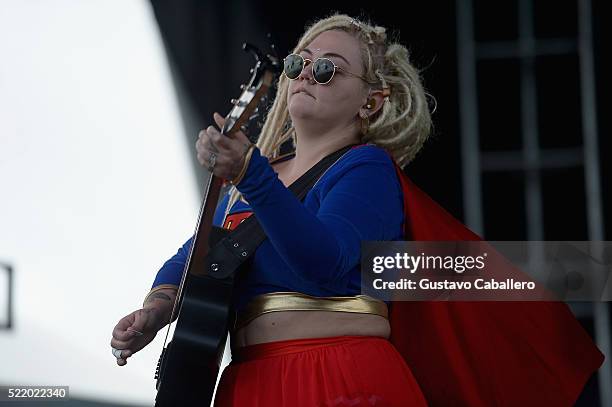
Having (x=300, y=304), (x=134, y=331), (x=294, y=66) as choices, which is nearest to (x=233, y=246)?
(x=300, y=304)

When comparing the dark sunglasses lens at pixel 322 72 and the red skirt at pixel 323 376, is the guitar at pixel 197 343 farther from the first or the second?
the dark sunglasses lens at pixel 322 72

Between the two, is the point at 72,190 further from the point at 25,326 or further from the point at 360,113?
the point at 360,113

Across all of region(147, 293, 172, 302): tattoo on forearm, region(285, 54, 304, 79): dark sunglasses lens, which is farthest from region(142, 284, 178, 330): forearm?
region(285, 54, 304, 79): dark sunglasses lens

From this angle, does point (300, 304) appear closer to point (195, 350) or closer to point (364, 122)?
point (195, 350)

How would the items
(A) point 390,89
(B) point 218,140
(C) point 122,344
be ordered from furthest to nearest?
(A) point 390,89, (C) point 122,344, (B) point 218,140

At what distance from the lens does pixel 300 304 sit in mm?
1910

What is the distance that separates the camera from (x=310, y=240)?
1695 millimetres

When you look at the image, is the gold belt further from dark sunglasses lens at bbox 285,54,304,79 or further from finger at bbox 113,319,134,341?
dark sunglasses lens at bbox 285,54,304,79

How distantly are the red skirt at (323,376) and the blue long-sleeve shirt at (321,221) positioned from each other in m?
0.10

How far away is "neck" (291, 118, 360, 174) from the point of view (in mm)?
2121

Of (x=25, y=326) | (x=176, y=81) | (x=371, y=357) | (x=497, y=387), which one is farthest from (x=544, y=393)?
(x=176, y=81)

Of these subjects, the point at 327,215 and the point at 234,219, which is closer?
the point at 327,215

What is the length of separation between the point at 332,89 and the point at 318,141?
112 millimetres

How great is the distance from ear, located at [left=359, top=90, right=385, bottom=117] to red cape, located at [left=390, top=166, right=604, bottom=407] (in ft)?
0.52
